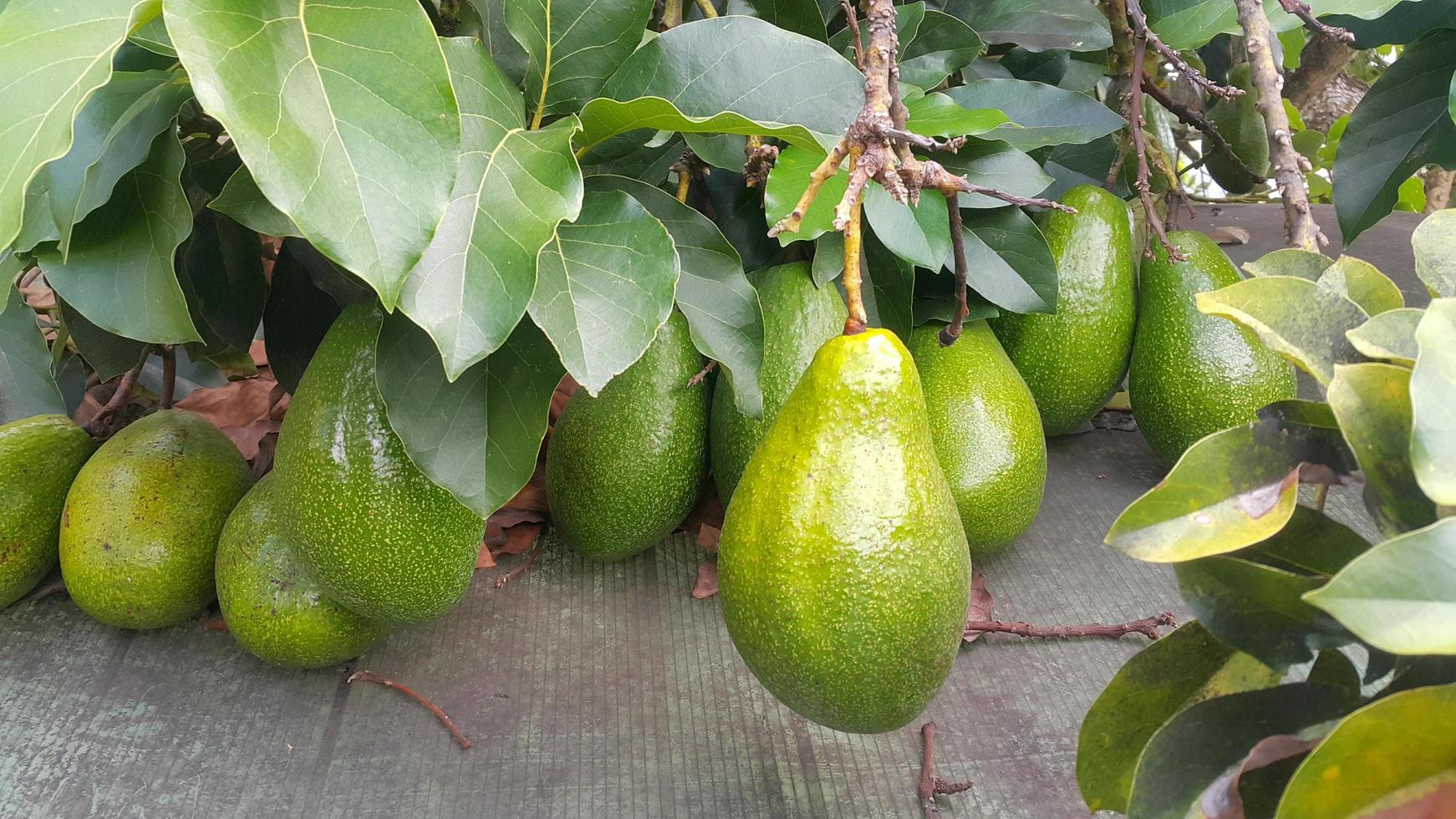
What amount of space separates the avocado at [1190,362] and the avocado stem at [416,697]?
0.87 m

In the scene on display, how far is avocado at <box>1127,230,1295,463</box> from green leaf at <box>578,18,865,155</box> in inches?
22.9

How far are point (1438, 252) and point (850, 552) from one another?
383 mm

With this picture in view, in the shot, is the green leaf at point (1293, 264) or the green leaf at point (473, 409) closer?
the green leaf at point (1293, 264)

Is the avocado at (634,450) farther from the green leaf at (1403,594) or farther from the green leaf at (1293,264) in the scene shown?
the green leaf at (1403,594)

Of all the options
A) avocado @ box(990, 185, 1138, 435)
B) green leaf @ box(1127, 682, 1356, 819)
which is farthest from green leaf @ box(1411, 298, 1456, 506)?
avocado @ box(990, 185, 1138, 435)

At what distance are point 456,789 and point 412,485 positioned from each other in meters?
0.27

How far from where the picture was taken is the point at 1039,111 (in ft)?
3.78

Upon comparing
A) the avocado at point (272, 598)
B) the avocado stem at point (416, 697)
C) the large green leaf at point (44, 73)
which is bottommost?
the avocado stem at point (416, 697)

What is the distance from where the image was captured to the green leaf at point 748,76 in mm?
767

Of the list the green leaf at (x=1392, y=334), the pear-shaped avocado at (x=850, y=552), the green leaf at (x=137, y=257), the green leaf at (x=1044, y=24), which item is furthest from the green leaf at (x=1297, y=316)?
the green leaf at (x=1044, y=24)

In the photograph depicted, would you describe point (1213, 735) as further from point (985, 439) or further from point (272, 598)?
point (272, 598)

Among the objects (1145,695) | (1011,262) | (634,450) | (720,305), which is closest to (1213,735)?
(1145,695)

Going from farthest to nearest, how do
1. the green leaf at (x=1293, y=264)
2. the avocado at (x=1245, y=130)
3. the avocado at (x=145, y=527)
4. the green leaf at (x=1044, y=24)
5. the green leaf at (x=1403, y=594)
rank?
the avocado at (x=1245, y=130) < the green leaf at (x=1044, y=24) < the avocado at (x=145, y=527) < the green leaf at (x=1293, y=264) < the green leaf at (x=1403, y=594)

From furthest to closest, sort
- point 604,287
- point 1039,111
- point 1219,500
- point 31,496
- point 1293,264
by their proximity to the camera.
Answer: point 1039,111 < point 31,496 < point 604,287 < point 1293,264 < point 1219,500
